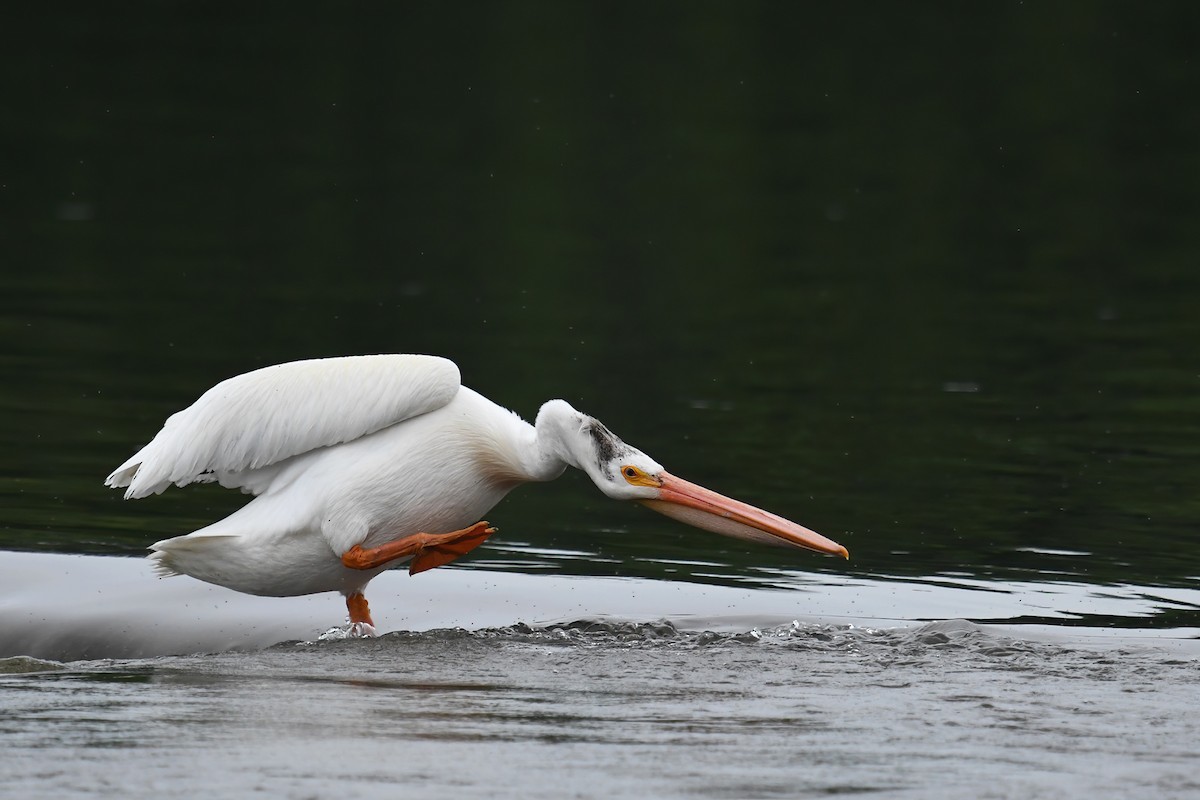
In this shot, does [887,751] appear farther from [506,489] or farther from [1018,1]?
[1018,1]

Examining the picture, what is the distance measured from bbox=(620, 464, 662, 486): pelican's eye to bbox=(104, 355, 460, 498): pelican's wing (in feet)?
2.02

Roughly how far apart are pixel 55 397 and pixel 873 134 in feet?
58.2

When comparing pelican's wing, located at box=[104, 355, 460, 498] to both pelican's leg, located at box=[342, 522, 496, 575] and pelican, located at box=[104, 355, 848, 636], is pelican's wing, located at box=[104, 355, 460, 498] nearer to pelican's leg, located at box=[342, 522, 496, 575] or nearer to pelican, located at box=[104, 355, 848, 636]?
pelican, located at box=[104, 355, 848, 636]

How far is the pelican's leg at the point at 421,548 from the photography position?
20.9ft

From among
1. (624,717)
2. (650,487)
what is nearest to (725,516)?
(650,487)

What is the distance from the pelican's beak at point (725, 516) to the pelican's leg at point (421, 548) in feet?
2.04

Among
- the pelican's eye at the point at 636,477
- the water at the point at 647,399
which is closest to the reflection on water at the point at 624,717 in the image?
the water at the point at 647,399

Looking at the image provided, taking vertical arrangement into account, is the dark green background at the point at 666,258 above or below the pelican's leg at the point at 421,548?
above

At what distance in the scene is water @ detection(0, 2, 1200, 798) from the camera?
4898mm

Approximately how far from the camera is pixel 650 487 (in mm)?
6648

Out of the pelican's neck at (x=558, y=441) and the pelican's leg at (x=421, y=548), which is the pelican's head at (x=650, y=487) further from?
the pelican's leg at (x=421, y=548)

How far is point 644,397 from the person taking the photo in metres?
11.8

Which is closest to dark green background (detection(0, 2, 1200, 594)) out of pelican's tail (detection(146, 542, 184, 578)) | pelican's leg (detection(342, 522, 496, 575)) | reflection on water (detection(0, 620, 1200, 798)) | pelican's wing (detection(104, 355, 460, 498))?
pelican's tail (detection(146, 542, 184, 578))

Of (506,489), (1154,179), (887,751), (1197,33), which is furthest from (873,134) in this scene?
(887,751)
